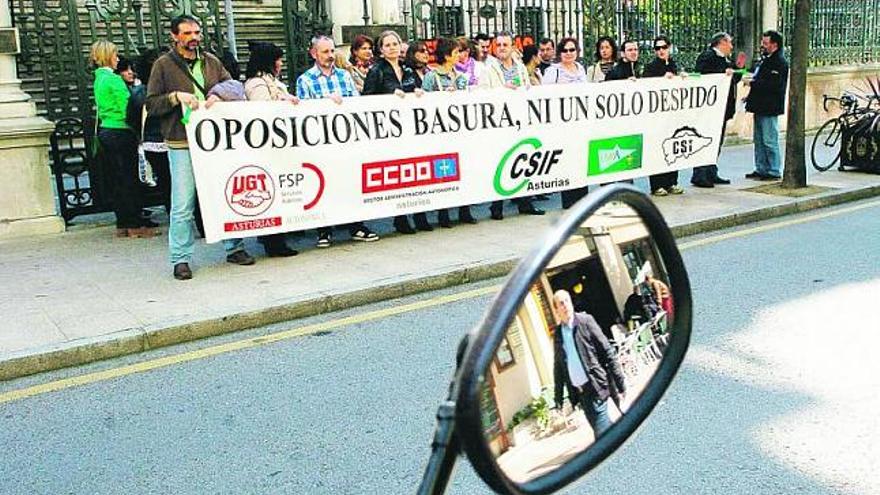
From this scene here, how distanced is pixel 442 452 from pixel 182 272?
626cm

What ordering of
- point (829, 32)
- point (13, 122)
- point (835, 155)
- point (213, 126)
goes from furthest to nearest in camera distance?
point (829, 32)
point (835, 155)
point (13, 122)
point (213, 126)

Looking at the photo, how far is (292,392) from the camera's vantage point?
4.83m

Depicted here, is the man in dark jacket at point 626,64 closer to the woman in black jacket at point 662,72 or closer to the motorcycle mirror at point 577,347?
the woman in black jacket at point 662,72

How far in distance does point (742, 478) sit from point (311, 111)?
5.27 m

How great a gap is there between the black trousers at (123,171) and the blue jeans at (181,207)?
2.13 metres

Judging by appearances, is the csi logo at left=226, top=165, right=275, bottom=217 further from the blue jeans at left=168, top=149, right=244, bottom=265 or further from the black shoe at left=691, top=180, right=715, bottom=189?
the black shoe at left=691, top=180, right=715, bottom=189

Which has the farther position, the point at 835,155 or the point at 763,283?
the point at 835,155

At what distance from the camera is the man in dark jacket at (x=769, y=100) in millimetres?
11039

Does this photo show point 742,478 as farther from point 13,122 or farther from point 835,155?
point 835,155

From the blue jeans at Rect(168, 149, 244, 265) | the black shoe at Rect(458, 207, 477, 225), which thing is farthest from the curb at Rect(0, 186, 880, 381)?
the black shoe at Rect(458, 207, 477, 225)

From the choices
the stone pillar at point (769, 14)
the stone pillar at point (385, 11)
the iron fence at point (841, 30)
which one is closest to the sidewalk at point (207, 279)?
the stone pillar at point (385, 11)

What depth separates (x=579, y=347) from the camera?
1473 millimetres

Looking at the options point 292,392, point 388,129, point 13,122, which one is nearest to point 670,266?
point 292,392

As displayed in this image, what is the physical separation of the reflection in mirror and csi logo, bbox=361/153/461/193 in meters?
6.75
